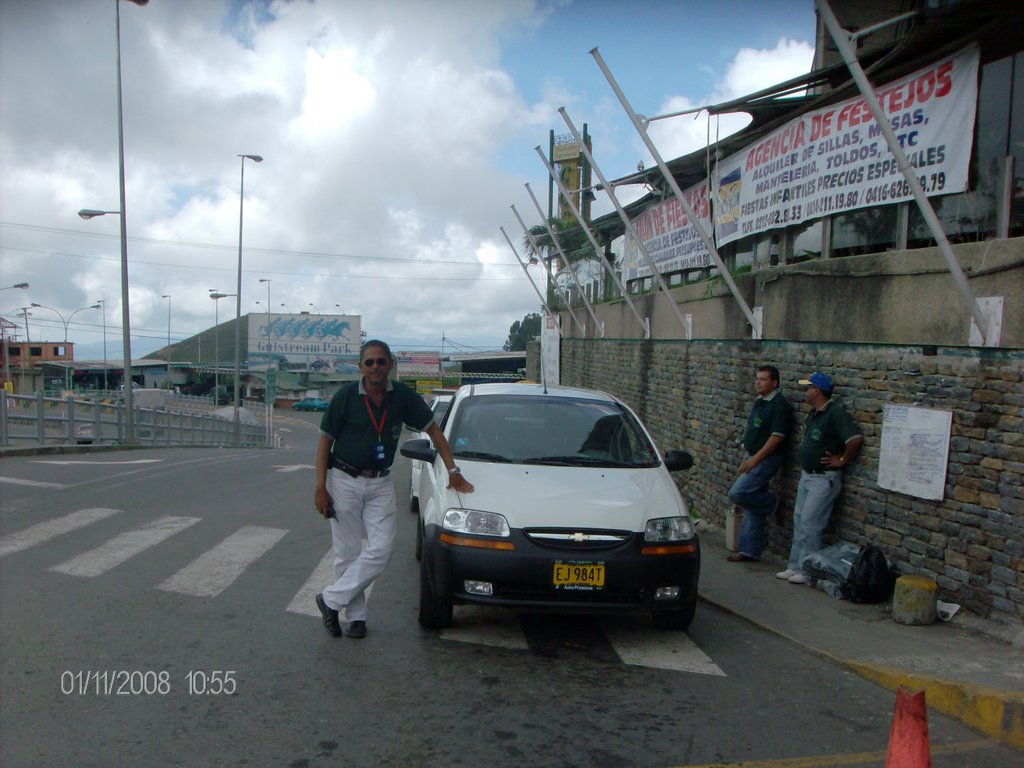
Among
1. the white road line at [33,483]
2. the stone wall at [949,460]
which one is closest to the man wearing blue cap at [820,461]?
the stone wall at [949,460]

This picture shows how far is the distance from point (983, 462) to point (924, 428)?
609 millimetres

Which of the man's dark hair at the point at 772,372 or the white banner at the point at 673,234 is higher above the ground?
the white banner at the point at 673,234

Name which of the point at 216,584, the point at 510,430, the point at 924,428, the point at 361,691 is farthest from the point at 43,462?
the point at 924,428

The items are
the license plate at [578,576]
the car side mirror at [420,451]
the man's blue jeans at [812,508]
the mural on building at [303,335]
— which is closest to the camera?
the license plate at [578,576]

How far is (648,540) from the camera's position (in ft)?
18.4

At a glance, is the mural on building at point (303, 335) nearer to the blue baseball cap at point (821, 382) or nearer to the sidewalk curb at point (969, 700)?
the blue baseball cap at point (821, 382)

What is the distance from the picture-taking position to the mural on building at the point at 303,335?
67688 mm

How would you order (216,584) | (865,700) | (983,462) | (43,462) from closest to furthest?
1. (865,700)
2. (983,462)
3. (216,584)
4. (43,462)

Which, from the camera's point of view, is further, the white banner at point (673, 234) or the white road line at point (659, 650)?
the white banner at point (673, 234)

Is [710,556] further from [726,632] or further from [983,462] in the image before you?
[983,462]

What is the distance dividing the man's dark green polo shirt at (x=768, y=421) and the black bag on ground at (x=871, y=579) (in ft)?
5.31

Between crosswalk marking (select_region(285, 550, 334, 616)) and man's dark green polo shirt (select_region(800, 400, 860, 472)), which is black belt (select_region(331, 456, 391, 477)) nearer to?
crosswalk marking (select_region(285, 550, 334, 616))

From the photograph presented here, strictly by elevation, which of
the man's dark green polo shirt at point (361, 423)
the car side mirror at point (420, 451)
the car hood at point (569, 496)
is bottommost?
the car hood at point (569, 496)

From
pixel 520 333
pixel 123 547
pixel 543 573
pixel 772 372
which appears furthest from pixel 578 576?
pixel 520 333
